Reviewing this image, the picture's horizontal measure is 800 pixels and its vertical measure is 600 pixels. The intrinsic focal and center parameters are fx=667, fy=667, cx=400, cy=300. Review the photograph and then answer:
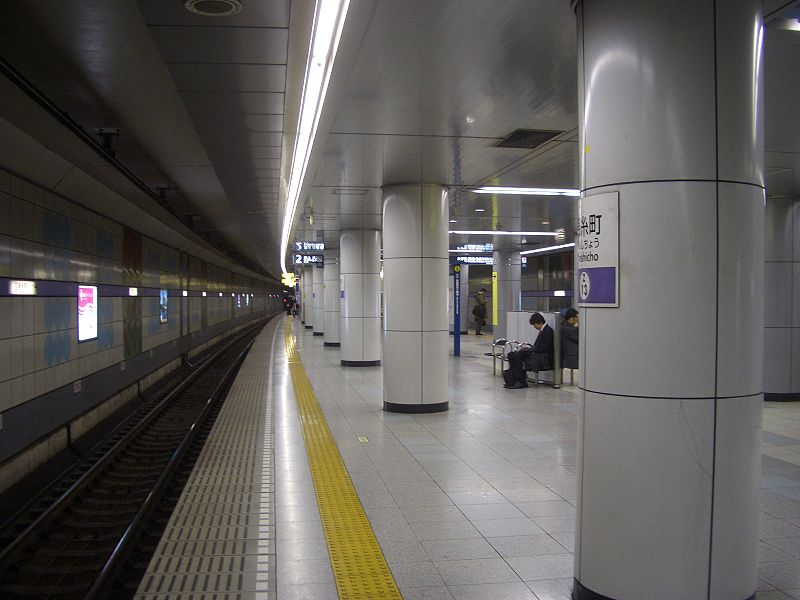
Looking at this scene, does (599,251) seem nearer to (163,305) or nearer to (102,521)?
(102,521)

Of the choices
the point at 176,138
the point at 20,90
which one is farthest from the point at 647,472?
the point at 176,138

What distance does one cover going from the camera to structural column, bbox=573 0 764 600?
307 centimetres

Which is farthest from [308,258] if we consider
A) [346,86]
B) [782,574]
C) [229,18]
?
[782,574]

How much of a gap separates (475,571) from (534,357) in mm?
8125

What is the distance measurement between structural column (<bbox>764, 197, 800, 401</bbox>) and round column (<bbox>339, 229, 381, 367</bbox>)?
8.18 m

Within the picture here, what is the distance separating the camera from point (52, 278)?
8.36 metres

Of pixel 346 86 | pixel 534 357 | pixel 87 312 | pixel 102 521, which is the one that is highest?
pixel 346 86

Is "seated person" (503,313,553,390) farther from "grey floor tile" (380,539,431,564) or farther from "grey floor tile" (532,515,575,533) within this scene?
"grey floor tile" (380,539,431,564)

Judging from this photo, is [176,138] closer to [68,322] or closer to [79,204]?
[79,204]

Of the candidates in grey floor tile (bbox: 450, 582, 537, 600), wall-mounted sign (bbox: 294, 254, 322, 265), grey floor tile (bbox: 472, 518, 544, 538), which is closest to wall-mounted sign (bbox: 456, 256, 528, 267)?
wall-mounted sign (bbox: 294, 254, 322, 265)

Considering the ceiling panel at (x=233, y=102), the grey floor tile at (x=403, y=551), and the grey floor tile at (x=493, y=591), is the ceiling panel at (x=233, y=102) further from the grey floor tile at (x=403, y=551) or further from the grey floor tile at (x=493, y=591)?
the grey floor tile at (x=493, y=591)

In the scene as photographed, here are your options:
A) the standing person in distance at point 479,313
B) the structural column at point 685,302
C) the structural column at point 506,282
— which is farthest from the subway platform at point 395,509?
the standing person in distance at point 479,313

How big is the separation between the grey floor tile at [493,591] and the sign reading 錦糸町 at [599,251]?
1.57m

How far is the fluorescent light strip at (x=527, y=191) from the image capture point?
1020 centimetres
